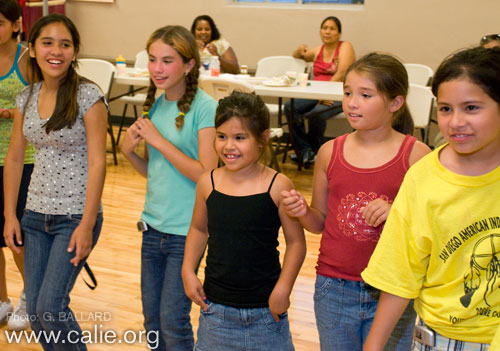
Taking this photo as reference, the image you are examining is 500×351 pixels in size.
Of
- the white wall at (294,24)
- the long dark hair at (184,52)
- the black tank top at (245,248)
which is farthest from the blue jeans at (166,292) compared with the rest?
the white wall at (294,24)

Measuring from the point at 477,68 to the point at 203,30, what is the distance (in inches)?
214

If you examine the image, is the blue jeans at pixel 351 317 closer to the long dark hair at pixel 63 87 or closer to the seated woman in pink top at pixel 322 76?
the long dark hair at pixel 63 87

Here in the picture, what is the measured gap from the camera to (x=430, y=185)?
1.33 metres

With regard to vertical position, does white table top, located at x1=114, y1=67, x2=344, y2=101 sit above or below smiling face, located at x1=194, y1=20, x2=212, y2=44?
below

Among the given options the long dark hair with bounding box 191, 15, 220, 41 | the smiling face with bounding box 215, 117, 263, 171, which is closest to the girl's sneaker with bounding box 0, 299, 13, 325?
the smiling face with bounding box 215, 117, 263, 171

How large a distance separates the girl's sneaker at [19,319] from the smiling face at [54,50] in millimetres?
1232

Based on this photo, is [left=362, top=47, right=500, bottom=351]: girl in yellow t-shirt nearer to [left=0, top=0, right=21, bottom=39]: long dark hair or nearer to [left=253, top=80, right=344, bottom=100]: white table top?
[left=0, top=0, right=21, bottom=39]: long dark hair

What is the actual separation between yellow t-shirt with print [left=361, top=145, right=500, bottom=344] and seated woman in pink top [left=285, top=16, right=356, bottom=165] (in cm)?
485

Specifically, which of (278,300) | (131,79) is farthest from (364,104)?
(131,79)

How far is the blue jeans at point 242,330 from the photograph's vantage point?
1829mm

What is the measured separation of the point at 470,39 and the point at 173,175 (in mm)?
5211

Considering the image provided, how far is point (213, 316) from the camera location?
1.86 m

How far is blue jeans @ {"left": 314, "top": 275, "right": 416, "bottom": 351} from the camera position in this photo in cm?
173

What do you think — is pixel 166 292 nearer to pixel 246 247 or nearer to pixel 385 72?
pixel 246 247
